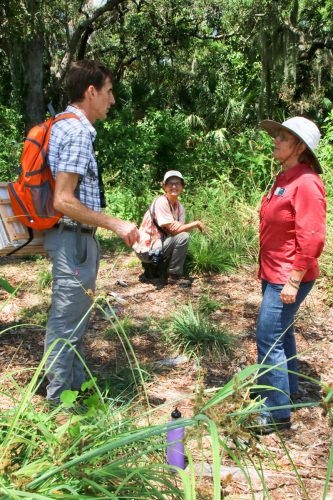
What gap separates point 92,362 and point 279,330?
164 cm

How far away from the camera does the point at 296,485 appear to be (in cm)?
270

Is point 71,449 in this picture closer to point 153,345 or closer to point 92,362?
point 92,362

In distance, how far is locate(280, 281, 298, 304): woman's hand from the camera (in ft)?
9.41

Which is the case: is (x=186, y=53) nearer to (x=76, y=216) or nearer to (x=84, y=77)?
(x=84, y=77)

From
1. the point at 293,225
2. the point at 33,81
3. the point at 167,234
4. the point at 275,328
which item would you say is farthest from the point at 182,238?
the point at 33,81

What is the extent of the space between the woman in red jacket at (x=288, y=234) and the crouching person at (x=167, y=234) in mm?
2460

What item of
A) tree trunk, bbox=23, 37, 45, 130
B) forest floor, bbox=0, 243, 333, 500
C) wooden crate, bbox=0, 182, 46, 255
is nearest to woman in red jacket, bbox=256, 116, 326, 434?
forest floor, bbox=0, 243, 333, 500

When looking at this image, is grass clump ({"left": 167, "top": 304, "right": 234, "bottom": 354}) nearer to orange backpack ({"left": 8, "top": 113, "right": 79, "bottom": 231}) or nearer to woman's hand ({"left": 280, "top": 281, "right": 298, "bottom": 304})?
woman's hand ({"left": 280, "top": 281, "right": 298, "bottom": 304})

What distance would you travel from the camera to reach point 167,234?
5.72m

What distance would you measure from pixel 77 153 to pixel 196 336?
209cm

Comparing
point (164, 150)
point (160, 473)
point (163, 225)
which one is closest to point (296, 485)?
point (160, 473)

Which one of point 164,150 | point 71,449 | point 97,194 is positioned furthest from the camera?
point 164,150

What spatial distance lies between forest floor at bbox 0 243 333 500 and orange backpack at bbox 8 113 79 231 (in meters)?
0.49

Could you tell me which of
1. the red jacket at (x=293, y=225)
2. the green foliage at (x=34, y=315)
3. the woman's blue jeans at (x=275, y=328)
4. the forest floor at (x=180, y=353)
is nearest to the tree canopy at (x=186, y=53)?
the forest floor at (x=180, y=353)
